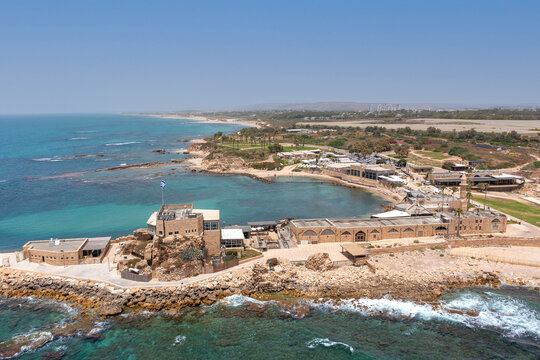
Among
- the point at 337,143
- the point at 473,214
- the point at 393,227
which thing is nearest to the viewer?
the point at 393,227

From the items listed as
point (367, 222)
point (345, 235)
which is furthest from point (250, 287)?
point (367, 222)

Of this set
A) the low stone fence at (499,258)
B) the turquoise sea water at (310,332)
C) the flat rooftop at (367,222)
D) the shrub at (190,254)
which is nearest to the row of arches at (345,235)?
the flat rooftop at (367,222)

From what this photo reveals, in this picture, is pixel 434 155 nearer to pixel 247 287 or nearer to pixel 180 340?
pixel 247 287

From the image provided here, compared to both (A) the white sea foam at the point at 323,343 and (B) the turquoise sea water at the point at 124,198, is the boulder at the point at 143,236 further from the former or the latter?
(A) the white sea foam at the point at 323,343

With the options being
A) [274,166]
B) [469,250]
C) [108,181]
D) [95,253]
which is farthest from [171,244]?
[274,166]

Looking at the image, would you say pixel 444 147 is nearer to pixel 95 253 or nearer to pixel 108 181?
pixel 108 181

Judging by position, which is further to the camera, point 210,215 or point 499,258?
point 210,215
